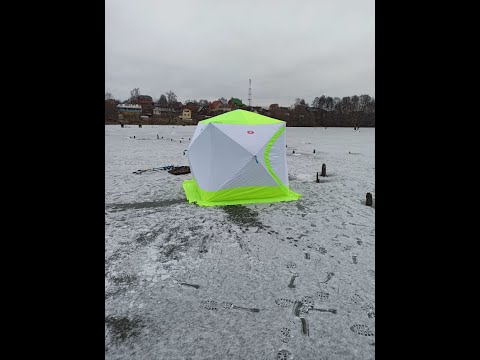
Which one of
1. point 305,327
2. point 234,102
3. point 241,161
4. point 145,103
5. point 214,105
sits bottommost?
point 305,327

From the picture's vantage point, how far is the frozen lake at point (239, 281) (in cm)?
323

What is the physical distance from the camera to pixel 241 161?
27.0ft

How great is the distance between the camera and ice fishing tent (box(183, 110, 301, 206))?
8.27 metres

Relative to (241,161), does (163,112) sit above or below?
above

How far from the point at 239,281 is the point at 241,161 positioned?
4338 millimetres

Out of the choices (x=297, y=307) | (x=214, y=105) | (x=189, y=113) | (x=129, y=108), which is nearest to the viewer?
(x=297, y=307)

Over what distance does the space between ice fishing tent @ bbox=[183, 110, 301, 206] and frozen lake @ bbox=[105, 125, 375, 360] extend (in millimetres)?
544

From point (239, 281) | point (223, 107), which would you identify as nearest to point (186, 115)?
point (223, 107)

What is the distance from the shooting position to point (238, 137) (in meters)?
8.41

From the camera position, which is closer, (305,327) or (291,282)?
(305,327)

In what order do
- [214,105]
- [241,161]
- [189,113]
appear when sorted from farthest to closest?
1. [214,105]
2. [189,113]
3. [241,161]

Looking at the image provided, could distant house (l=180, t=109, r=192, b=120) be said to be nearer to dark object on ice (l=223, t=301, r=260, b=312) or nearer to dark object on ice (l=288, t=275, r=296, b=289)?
dark object on ice (l=288, t=275, r=296, b=289)

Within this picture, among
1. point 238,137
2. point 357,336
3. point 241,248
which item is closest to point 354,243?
point 241,248

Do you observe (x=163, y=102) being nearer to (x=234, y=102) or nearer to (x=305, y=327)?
(x=234, y=102)
